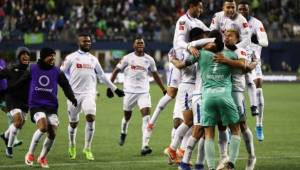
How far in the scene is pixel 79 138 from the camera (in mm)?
21062

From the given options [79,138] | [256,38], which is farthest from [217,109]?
Answer: [79,138]

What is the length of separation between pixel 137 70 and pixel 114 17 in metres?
32.3

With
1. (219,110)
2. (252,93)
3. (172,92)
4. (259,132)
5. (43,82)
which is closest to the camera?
(219,110)

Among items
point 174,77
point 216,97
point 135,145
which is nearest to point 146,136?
point 174,77

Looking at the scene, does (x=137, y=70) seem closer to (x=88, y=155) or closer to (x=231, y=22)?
(x=88, y=155)

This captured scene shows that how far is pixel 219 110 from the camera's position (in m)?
13.0

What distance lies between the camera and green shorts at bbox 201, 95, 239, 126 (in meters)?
12.9

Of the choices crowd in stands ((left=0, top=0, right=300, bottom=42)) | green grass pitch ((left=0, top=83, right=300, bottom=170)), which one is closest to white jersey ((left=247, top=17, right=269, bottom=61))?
green grass pitch ((left=0, top=83, right=300, bottom=170))

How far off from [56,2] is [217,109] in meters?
40.1

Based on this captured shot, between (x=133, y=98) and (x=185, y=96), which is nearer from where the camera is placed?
(x=185, y=96)

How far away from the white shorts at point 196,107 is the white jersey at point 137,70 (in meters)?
5.12

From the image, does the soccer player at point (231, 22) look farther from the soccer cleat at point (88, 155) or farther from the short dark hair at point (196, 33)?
the soccer cleat at point (88, 155)

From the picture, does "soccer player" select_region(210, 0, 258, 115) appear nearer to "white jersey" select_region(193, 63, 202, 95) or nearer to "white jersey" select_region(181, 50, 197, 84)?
"white jersey" select_region(181, 50, 197, 84)

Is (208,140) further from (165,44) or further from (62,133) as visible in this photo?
(165,44)
